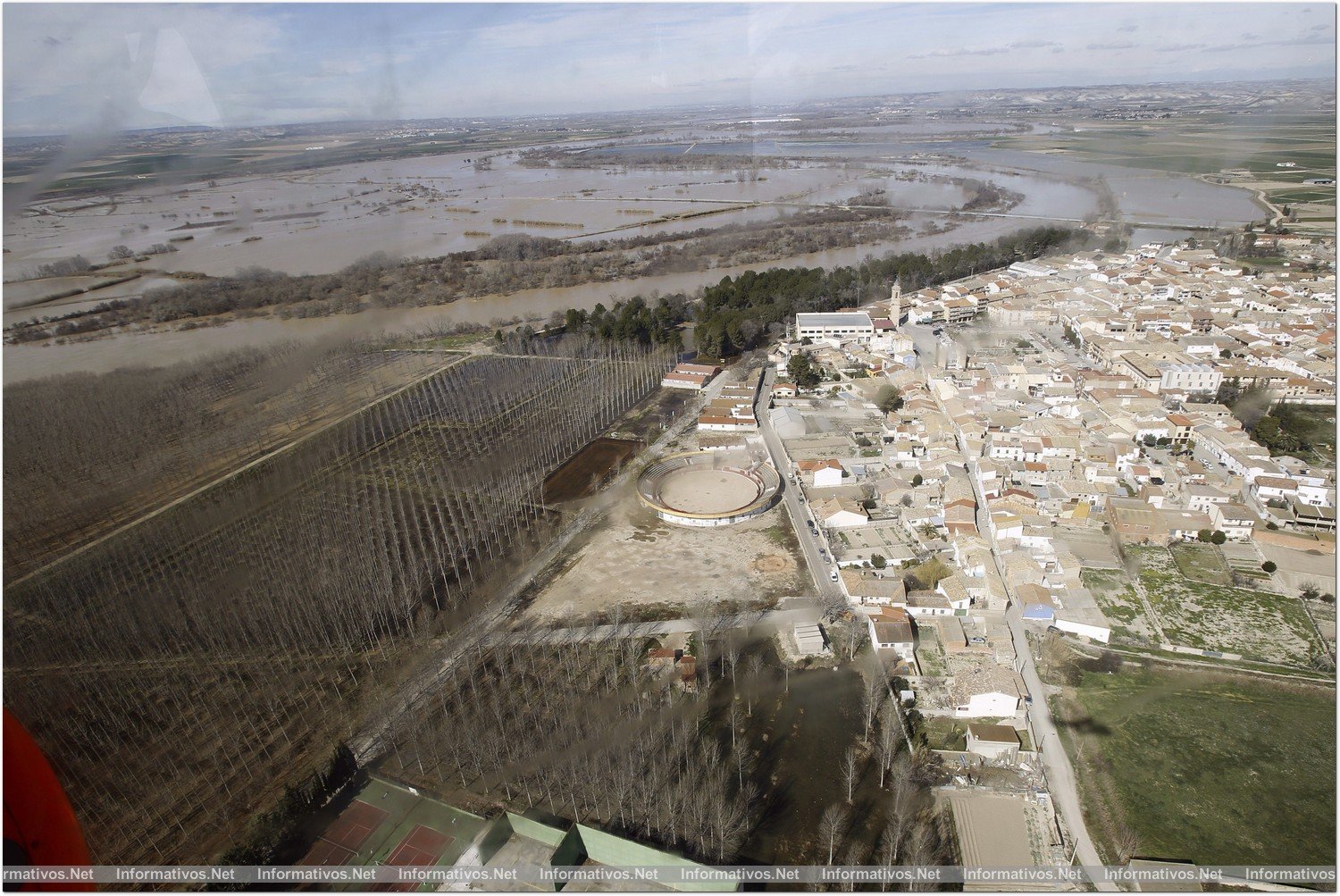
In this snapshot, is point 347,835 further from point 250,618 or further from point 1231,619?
point 1231,619

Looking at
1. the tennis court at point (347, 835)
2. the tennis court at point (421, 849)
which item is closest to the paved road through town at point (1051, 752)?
the tennis court at point (421, 849)

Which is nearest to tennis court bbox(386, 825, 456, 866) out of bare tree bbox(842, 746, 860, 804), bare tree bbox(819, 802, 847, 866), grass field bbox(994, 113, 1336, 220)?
bare tree bbox(819, 802, 847, 866)

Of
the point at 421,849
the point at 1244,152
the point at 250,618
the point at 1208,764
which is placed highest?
the point at 1244,152

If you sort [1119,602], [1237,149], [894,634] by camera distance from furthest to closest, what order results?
1. [1237,149]
2. [1119,602]
3. [894,634]

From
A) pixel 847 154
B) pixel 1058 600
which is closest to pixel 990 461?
pixel 1058 600

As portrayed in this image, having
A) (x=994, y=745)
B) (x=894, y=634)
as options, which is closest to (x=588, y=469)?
(x=894, y=634)

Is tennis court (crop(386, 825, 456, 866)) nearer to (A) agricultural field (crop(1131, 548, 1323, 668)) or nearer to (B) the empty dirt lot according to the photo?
(B) the empty dirt lot

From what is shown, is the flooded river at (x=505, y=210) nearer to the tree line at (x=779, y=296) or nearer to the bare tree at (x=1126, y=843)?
the tree line at (x=779, y=296)
